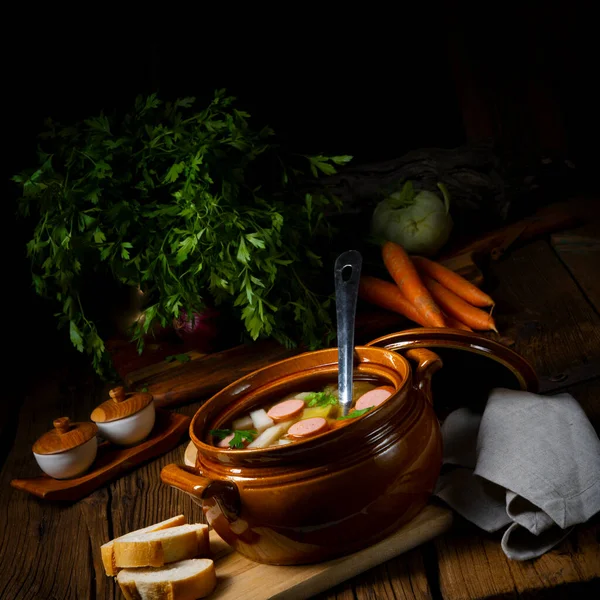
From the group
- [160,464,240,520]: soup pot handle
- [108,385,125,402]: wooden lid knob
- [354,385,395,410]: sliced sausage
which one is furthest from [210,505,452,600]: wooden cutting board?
[108,385,125,402]: wooden lid knob

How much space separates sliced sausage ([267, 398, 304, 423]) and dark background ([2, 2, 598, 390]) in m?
1.81

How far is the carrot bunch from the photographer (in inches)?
104

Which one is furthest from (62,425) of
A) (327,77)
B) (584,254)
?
(327,77)

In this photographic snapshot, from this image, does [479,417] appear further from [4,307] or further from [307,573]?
[4,307]

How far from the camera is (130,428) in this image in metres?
2.16

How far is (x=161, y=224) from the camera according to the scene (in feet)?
7.91

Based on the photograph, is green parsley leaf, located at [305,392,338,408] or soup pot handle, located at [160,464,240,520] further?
green parsley leaf, located at [305,392,338,408]

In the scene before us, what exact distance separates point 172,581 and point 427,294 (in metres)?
1.50

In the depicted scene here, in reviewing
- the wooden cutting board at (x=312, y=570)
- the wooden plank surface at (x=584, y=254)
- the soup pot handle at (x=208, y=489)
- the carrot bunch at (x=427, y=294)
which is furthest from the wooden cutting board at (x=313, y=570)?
the wooden plank surface at (x=584, y=254)

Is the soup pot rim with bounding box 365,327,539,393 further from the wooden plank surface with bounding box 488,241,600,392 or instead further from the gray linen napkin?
the wooden plank surface with bounding box 488,241,600,392

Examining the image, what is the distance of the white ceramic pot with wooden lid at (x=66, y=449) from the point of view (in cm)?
203

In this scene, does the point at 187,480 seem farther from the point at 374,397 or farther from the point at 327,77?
the point at 327,77

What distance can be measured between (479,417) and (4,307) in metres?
2.37

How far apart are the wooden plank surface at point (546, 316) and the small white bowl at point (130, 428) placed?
41.5 inches
